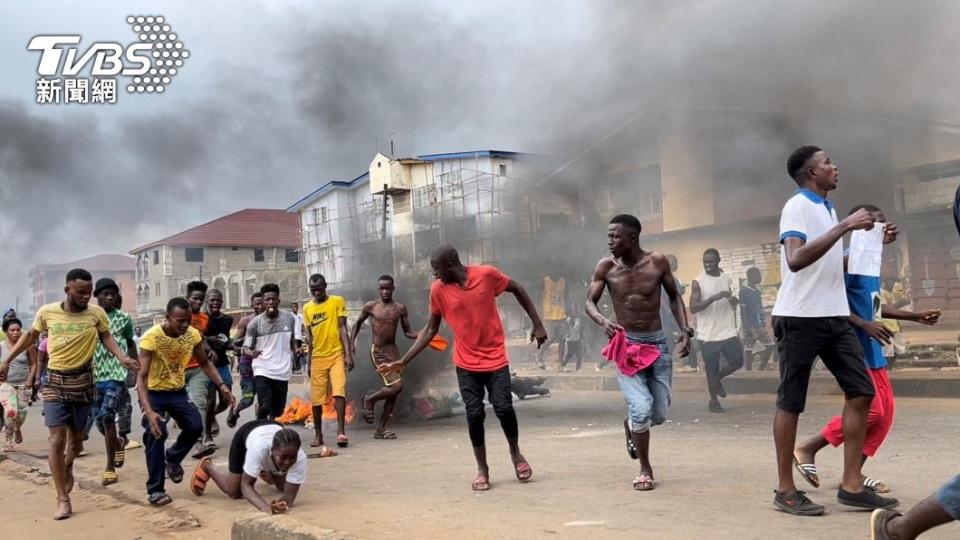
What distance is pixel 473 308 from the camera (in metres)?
4.95

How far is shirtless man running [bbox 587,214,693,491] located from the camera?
4527 millimetres

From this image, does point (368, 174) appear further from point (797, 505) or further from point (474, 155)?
point (797, 505)

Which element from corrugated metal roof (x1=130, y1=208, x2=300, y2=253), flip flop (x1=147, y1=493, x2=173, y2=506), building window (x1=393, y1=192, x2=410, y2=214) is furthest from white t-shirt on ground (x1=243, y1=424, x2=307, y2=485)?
corrugated metal roof (x1=130, y1=208, x2=300, y2=253)

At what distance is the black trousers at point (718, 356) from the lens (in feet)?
26.4

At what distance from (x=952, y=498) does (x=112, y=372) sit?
590 centimetres

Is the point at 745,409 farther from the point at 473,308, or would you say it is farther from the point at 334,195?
the point at 334,195

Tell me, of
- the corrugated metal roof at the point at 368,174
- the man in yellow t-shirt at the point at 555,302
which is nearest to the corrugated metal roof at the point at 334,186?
the corrugated metal roof at the point at 368,174

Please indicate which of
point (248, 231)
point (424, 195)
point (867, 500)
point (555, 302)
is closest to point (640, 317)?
point (867, 500)

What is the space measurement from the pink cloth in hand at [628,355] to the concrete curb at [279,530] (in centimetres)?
175

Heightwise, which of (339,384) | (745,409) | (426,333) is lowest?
(745,409)

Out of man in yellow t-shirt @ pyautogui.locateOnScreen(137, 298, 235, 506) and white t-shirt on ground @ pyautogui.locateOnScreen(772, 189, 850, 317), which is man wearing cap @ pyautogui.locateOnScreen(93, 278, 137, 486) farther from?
white t-shirt on ground @ pyautogui.locateOnScreen(772, 189, 850, 317)

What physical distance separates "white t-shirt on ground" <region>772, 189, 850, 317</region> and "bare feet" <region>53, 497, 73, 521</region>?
4.33 meters

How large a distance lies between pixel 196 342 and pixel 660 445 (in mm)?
3345

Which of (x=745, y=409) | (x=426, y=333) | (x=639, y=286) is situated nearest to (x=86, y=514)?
(x=426, y=333)
